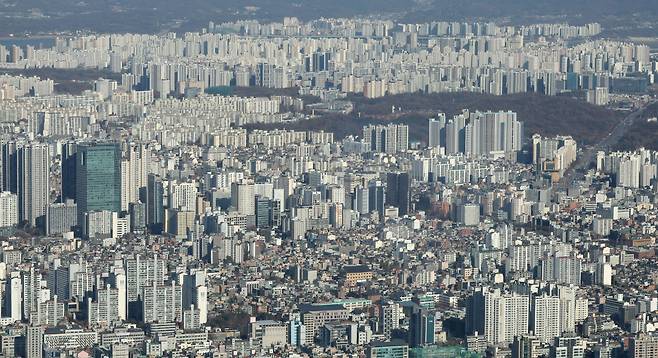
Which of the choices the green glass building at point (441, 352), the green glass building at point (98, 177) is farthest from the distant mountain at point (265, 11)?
the green glass building at point (441, 352)

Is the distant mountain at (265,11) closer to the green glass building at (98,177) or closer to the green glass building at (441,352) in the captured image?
the green glass building at (98,177)

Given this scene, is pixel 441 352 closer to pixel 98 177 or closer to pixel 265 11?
pixel 98 177

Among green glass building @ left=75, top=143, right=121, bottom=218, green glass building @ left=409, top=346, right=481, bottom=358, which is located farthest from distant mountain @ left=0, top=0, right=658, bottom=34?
green glass building @ left=409, top=346, right=481, bottom=358

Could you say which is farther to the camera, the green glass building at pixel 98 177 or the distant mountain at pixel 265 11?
the distant mountain at pixel 265 11

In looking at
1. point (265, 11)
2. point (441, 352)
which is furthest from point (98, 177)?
point (265, 11)

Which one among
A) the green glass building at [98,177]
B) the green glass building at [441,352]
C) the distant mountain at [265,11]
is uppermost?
the distant mountain at [265,11]

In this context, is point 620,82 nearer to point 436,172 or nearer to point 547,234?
point 436,172

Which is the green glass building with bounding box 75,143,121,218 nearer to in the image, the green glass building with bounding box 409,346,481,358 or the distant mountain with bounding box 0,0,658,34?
the green glass building with bounding box 409,346,481,358
